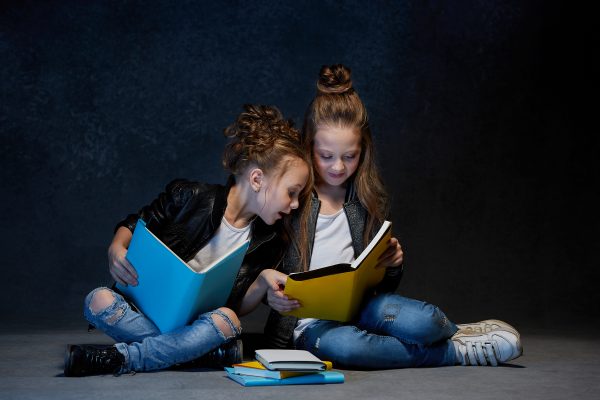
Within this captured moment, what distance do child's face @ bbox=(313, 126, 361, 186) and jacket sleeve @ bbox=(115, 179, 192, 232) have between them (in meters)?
0.42

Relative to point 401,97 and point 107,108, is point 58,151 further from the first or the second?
point 401,97

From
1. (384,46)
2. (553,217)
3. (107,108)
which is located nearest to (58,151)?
(107,108)

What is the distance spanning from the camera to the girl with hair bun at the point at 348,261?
2.54 meters

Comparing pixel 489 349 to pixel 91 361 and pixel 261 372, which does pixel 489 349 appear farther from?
pixel 91 361

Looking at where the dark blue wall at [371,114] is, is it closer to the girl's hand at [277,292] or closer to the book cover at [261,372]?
the girl's hand at [277,292]

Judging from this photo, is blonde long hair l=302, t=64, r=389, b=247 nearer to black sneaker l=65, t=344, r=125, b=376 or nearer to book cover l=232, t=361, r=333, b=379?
book cover l=232, t=361, r=333, b=379

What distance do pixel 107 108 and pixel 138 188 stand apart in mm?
390

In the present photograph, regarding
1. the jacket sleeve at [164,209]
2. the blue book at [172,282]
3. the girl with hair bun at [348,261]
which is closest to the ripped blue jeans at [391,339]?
the girl with hair bun at [348,261]

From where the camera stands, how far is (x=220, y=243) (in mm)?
2729

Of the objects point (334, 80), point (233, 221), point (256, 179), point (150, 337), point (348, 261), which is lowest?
point (150, 337)

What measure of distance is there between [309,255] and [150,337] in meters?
0.60

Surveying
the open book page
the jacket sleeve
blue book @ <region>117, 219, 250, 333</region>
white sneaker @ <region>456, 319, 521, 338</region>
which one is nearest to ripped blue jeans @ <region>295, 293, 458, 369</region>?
white sneaker @ <region>456, 319, 521, 338</region>

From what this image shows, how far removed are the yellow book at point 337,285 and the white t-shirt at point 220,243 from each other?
35 cm

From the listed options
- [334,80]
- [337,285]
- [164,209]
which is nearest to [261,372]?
[337,285]
